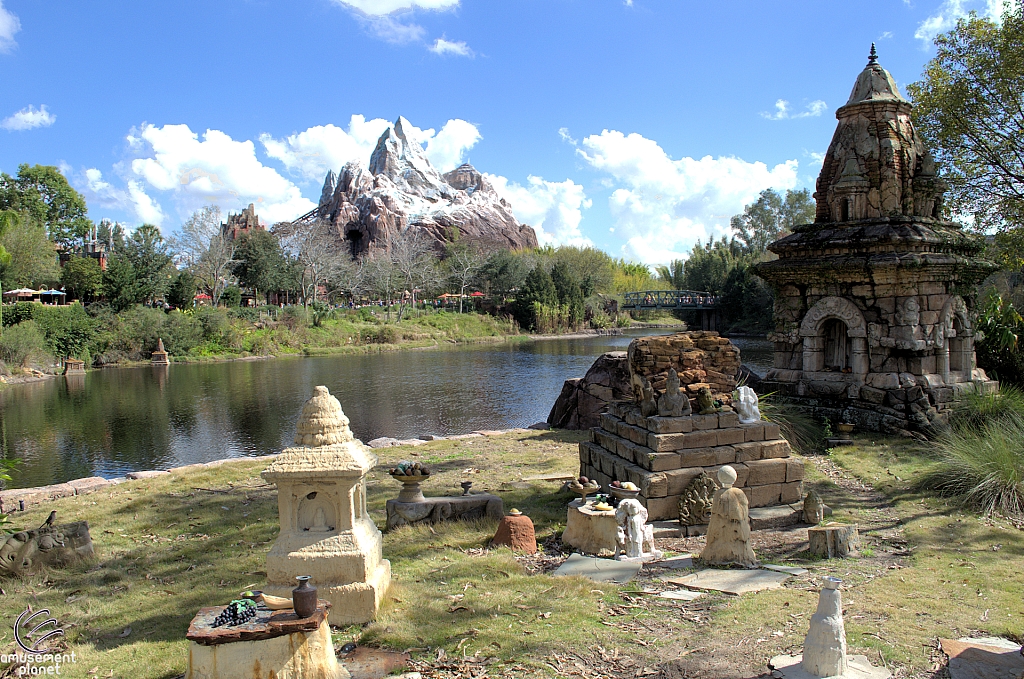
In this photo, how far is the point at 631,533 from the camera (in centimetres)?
694

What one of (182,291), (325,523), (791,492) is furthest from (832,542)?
(182,291)

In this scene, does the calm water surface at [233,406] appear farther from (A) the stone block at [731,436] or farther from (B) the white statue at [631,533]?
(B) the white statue at [631,533]

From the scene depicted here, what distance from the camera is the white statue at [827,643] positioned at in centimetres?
423

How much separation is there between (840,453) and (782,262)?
14.7 feet

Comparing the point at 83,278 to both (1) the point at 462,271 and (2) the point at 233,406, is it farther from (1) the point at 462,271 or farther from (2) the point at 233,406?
(1) the point at 462,271

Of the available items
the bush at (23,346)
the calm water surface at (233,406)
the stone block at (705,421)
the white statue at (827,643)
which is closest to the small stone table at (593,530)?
the stone block at (705,421)

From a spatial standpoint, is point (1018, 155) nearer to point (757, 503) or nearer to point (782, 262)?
point (782, 262)

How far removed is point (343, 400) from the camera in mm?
24188

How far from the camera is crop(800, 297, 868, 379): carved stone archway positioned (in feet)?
43.8

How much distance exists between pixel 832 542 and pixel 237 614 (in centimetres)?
581

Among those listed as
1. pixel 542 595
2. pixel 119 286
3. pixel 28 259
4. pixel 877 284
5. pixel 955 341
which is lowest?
pixel 542 595

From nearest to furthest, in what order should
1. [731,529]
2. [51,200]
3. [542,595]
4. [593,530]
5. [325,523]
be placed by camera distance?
[325,523], [542,595], [731,529], [593,530], [51,200]

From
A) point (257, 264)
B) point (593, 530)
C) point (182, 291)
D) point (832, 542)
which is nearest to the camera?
point (832, 542)

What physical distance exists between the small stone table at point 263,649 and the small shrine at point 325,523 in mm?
932
